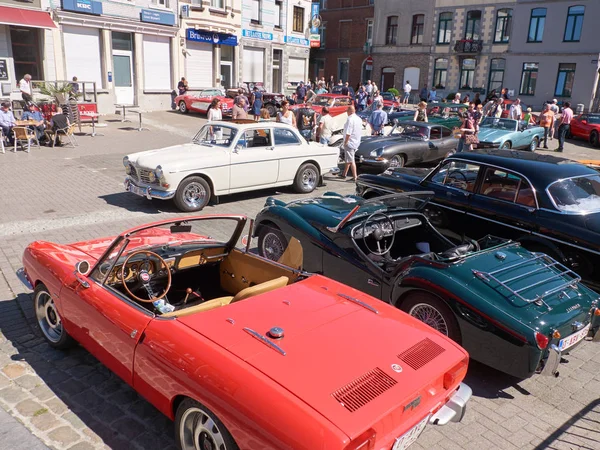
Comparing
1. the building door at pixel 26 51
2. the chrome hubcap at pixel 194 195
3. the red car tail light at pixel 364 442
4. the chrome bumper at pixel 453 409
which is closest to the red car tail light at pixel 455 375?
the chrome bumper at pixel 453 409

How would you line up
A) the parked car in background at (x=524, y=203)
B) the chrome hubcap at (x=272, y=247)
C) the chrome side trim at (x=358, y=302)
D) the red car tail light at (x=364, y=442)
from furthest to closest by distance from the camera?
Answer: the chrome hubcap at (x=272, y=247)
the parked car in background at (x=524, y=203)
the chrome side trim at (x=358, y=302)
the red car tail light at (x=364, y=442)

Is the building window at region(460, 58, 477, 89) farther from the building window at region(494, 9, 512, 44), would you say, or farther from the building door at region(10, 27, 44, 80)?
the building door at region(10, 27, 44, 80)

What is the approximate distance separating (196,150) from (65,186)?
328cm

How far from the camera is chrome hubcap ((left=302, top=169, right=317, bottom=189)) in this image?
37.7 feet

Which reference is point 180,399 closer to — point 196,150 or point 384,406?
point 384,406

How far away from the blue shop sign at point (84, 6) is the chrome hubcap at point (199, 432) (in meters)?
23.6

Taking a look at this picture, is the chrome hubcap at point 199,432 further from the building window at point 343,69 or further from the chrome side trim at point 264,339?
the building window at point 343,69

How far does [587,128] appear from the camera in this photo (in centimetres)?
2194

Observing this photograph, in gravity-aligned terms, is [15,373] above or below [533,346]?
below

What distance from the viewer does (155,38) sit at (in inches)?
1043

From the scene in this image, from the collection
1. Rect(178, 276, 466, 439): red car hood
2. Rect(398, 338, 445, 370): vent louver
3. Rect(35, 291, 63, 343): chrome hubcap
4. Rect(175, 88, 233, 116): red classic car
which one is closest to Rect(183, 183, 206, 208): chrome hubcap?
Rect(35, 291, 63, 343): chrome hubcap

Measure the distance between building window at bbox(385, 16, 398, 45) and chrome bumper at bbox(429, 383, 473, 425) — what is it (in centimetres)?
4337

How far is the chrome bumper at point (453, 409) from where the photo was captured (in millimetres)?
3277

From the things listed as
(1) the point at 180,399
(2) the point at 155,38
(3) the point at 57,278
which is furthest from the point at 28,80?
(1) the point at 180,399
